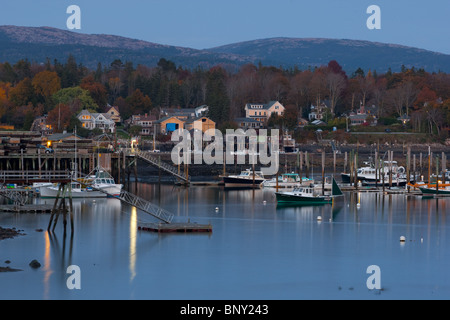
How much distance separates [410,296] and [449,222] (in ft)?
66.9

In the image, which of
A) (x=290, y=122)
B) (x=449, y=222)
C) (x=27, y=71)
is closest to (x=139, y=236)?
(x=449, y=222)

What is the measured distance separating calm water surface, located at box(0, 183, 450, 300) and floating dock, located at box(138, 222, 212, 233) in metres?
0.58

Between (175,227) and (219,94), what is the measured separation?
8921 centimetres

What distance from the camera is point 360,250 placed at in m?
41.7

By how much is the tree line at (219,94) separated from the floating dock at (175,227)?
72.7m

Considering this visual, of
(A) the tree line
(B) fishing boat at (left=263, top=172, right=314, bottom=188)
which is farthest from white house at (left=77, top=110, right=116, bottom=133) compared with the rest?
(B) fishing boat at (left=263, top=172, right=314, bottom=188)

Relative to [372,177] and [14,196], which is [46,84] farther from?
[14,196]

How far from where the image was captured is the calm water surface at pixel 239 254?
3288cm

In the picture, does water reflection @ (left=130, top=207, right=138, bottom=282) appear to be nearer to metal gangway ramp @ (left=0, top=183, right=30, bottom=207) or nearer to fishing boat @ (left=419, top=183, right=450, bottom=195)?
metal gangway ramp @ (left=0, top=183, right=30, bottom=207)

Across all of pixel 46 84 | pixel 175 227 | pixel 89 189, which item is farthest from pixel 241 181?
pixel 46 84

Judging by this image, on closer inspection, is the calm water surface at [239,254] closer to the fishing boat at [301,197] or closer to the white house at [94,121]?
the fishing boat at [301,197]

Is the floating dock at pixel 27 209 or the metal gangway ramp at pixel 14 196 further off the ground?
the metal gangway ramp at pixel 14 196

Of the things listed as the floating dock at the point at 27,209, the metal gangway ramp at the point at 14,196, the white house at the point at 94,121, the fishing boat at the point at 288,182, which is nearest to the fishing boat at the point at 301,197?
the fishing boat at the point at 288,182

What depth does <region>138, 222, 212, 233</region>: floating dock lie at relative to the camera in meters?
45.1
